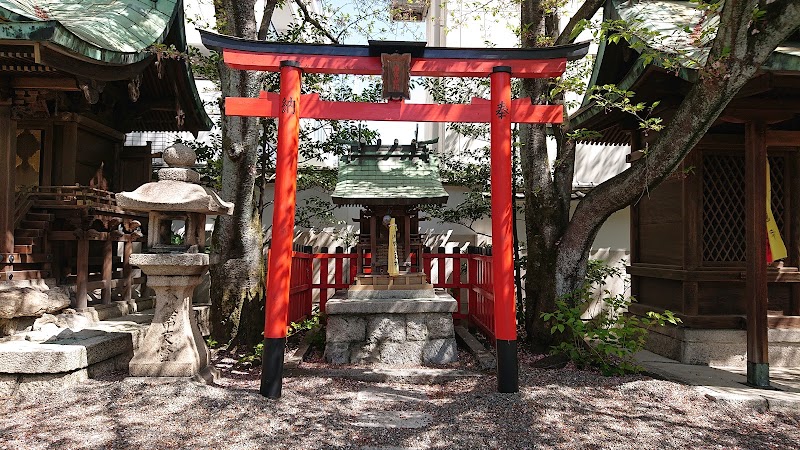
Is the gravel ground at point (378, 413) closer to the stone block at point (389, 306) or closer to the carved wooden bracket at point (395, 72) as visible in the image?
the stone block at point (389, 306)

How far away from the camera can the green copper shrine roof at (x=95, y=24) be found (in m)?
5.61

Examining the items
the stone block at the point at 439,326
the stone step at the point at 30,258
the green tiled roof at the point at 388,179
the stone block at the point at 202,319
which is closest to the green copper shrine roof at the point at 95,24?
the stone step at the point at 30,258

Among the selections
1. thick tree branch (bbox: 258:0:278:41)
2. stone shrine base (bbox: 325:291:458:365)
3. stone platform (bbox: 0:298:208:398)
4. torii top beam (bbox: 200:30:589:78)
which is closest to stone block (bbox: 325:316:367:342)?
stone shrine base (bbox: 325:291:458:365)

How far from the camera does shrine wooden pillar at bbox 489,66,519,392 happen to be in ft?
18.4

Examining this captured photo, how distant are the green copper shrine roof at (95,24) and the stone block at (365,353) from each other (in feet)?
17.4

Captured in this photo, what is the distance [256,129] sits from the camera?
755 centimetres

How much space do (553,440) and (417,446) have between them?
3.89 ft

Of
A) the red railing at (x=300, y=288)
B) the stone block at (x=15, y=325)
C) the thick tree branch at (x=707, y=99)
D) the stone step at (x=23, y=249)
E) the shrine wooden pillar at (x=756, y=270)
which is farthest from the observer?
the red railing at (x=300, y=288)

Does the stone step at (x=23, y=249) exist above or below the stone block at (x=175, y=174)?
below

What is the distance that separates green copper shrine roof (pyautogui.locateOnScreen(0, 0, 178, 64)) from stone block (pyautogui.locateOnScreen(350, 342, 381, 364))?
529 cm

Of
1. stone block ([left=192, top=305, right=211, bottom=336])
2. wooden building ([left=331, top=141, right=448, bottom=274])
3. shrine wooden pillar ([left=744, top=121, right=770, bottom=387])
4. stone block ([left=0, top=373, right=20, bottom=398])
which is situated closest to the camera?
stone block ([left=0, top=373, right=20, bottom=398])

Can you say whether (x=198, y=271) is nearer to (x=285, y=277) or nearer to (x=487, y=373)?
(x=285, y=277)

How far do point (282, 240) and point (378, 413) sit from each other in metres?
2.11

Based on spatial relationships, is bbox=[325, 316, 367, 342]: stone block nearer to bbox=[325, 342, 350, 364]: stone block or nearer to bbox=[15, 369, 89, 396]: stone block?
bbox=[325, 342, 350, 364]: stone block
